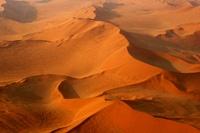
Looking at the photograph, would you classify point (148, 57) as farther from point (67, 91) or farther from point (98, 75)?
point (67, 91)

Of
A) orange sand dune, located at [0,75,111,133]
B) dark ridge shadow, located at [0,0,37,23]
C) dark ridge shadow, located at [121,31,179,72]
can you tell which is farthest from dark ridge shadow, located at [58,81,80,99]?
dark ridge shadow, located at [0,0,37,23]

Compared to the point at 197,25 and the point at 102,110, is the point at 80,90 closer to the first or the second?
the point at 102,110

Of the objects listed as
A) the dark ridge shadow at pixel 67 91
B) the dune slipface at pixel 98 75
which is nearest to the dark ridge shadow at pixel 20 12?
the dune slipface at pixel 98 75

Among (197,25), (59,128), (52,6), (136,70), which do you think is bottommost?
(52,6)

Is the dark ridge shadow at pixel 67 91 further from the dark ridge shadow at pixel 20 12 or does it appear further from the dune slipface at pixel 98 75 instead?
the dark ridge shadow at pixel 20 12

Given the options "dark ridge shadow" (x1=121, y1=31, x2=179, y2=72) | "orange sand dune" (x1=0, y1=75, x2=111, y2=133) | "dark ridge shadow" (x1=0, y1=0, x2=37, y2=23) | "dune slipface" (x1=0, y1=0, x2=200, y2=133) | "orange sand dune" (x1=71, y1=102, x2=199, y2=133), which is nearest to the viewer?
"orange sand dune" (x1=71, y1=102, x2=199, y2=133)

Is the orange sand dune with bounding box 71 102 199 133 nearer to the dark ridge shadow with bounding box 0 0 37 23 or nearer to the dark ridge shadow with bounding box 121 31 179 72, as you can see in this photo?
the dark ridge shadow with bounding box 121 31 179 72

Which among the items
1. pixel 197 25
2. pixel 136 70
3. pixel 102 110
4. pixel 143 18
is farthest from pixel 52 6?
pixel 102 110
